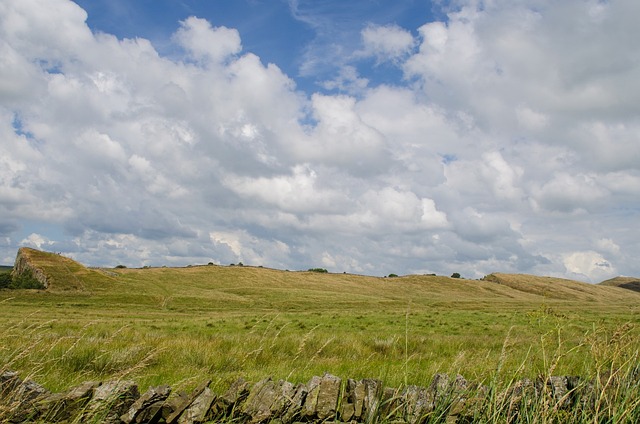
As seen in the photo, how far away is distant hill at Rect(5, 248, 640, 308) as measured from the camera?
78.9m

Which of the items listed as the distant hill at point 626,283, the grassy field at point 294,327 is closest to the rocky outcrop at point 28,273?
the grassy field at point 294,327

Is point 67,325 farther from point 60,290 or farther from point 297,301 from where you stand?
point 60,290

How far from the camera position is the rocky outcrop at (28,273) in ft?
259

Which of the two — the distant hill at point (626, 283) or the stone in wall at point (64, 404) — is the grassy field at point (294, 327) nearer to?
the stone in wall at point (64, 404)

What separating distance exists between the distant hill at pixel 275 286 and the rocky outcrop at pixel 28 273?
25cm

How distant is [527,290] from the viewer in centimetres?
13762

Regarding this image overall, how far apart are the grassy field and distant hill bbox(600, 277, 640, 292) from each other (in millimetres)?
27358

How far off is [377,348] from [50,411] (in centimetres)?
1285

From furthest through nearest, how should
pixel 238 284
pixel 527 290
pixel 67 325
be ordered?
pixel 527 290
pixel 238 284
pixel 67 325

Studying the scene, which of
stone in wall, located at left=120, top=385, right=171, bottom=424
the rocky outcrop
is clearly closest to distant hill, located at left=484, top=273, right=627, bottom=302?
the rocky outcrop

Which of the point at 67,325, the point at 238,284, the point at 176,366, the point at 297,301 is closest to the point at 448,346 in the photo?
the point at 176,366

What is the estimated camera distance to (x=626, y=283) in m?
182

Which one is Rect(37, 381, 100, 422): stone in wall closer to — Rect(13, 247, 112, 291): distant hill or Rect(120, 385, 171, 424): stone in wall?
Rect(120, 385, 171, 424): stone in wall

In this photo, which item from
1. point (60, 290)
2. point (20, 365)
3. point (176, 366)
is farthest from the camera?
point (60, 290)
